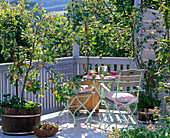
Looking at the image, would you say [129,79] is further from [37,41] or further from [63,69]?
[63,69]

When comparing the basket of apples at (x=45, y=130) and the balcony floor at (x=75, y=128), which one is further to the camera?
the balcony floor at (x=75, y=128)

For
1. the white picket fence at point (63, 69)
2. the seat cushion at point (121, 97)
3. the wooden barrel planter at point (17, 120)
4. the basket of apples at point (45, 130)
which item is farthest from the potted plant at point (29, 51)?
the seat cushion at point (121, 97)

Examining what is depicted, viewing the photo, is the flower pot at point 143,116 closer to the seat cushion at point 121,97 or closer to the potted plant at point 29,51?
the seat cushion at point 121,97

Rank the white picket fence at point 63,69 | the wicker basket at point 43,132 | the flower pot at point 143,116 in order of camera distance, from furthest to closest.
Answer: the white picket fence at point 63,69, the flower pot at point 143,116, the wicker basket at point 43,132

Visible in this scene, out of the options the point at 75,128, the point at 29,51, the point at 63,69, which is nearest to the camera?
the point at 29,51

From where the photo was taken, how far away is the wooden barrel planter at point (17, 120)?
5.41 metres

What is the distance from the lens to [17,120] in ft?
17.7

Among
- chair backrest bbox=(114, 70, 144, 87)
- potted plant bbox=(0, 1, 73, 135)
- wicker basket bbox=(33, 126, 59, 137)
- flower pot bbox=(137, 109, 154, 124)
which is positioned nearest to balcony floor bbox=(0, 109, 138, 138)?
wicker basket bbox=(33, 126, 59, 137)

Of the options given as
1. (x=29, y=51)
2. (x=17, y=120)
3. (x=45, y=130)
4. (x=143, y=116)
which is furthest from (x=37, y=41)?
(x=143, y=116)

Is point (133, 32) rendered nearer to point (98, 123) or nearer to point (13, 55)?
point (98, 123)

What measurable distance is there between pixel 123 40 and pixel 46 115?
204 centimetres

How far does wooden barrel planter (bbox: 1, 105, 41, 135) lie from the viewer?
5.41m

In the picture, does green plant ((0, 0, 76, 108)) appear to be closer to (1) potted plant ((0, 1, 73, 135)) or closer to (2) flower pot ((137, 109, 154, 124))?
(1) potted plant ((0, 1, 73, 135))

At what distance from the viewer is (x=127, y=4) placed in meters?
7.46
